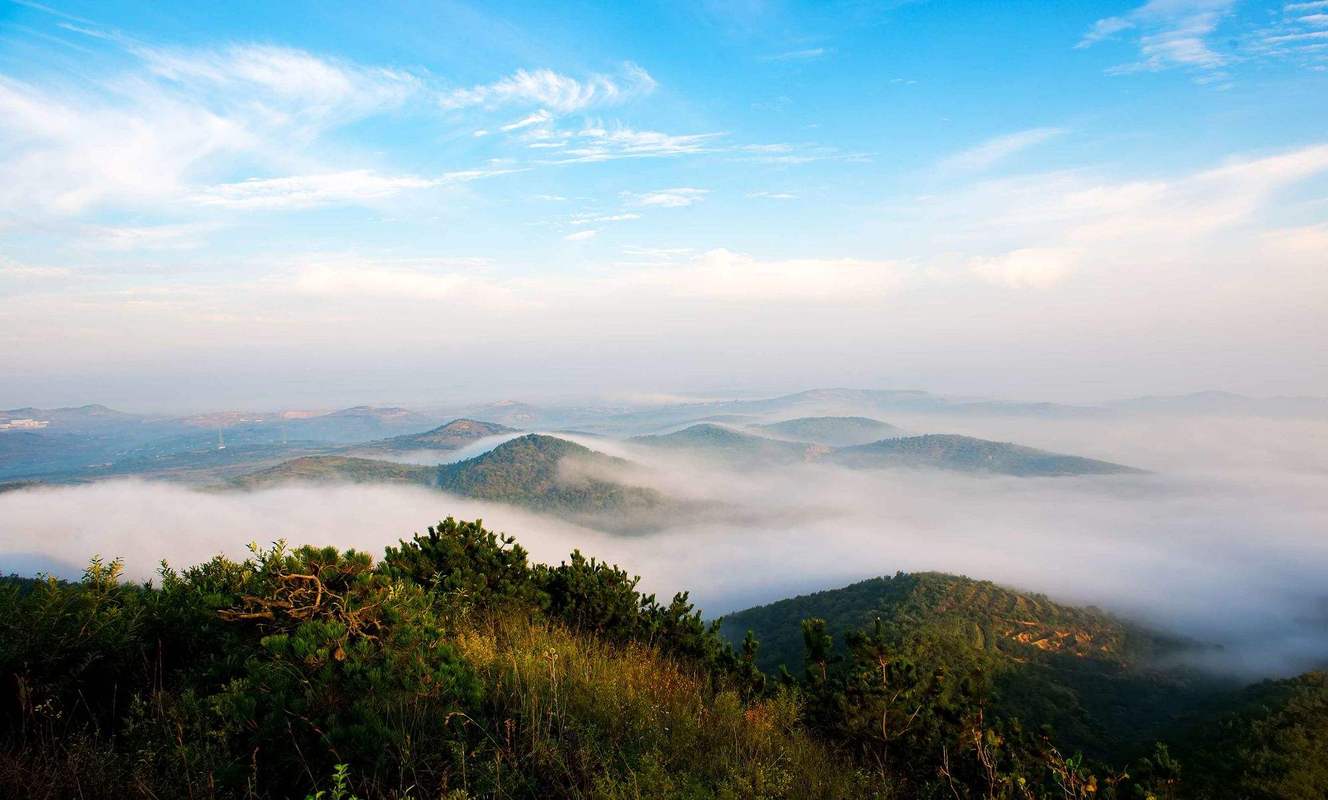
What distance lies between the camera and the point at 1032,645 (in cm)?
10406

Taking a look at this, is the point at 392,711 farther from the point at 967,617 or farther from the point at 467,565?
the point at 967,617

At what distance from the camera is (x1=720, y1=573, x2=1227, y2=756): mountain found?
71625 mm

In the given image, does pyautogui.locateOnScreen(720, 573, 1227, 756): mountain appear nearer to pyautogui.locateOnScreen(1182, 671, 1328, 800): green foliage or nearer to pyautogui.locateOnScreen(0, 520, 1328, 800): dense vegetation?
pyautogui.locateOnScreen(1182, 671, 1328, 800): green foliage

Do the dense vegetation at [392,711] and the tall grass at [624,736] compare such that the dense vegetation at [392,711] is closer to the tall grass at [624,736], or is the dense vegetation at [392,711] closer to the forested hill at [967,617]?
the tall grass at [624,736]

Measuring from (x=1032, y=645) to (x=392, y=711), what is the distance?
125 metres

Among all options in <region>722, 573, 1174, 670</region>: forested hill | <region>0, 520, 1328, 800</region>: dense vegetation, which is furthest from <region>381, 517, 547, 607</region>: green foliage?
<region>722, 573, 1174, 670</region>: forested hill

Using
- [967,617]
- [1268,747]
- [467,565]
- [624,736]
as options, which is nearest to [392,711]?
[624,736]

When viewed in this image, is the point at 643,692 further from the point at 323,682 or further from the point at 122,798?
the point at 122,798

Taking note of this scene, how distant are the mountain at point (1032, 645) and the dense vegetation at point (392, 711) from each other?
6018 cm

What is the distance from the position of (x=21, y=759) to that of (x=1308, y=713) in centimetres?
8337

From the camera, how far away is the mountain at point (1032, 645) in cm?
7162

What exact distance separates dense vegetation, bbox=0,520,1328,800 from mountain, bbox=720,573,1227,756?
6018cm

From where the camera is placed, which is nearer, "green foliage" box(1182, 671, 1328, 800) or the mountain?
"green foliage" box(1182, 671, 1328, 800)

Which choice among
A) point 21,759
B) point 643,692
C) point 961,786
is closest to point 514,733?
point 643,692
